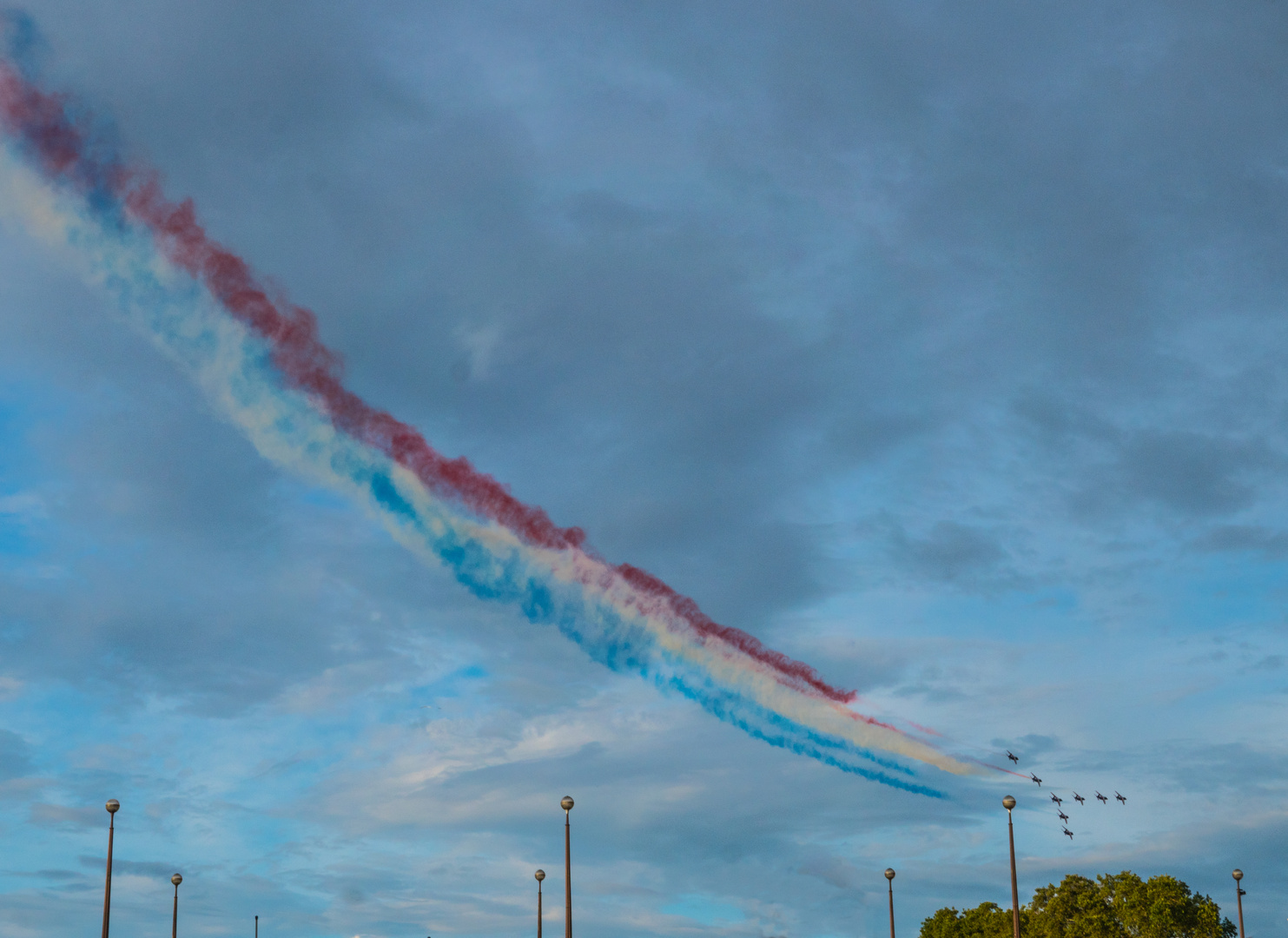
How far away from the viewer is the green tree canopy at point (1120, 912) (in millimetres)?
105312

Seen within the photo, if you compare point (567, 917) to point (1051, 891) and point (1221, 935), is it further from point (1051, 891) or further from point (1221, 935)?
point (1051, 891)

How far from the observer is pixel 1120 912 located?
112 m

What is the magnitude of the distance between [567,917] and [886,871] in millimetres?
32488

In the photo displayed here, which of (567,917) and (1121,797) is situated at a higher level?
(1121,797)

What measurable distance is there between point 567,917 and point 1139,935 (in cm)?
7415

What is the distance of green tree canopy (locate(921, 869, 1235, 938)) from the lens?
346ft

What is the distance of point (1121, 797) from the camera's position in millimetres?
105562

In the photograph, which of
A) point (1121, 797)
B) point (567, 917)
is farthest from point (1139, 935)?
point (567, 917)

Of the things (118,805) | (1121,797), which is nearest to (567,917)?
(118,805)

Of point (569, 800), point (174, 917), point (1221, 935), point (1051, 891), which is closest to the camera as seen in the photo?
point (569, 800)

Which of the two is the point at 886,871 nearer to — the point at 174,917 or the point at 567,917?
the point at 567,917

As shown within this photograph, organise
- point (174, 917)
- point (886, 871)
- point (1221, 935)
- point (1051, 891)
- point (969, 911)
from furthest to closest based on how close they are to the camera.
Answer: point (969, 911), point (1051, 891), point (1221, 935), point (886, 871), point (174, 917)

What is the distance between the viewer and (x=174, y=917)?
75.2m

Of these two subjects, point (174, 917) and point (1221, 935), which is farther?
point (1221, 935)
